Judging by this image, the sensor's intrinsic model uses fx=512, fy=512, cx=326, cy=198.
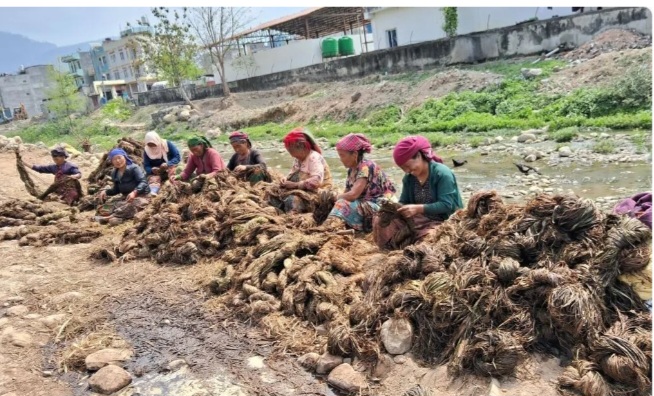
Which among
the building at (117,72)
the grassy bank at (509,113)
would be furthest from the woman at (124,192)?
the building at (117,72)

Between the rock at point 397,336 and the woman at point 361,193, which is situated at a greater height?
the woman at point 361,193

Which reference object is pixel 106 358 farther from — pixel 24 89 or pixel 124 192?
pixel 24 89

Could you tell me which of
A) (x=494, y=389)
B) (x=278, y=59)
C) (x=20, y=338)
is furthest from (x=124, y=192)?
(x=278, y=59)

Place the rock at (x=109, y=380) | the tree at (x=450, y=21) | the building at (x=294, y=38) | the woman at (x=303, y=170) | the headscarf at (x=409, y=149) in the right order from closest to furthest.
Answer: the rock at (x=109, y=380) < the headscarf at (x=409, y=149) < the woman at (x=303, y=170) < the tree at (x=450, y=21) < the building at (x=294, y=38)

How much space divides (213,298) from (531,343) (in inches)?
102

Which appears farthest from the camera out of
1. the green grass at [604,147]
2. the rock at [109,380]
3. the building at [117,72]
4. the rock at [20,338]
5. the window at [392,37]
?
the building at [117,72]

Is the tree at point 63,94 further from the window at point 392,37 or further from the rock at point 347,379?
the rock at point 347,379

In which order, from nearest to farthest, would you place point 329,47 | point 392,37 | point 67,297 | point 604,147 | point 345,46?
point 67,297, point 604,147, point 392,37, point 329,47, point 345,46

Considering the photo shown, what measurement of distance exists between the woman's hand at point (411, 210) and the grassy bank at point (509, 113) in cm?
834

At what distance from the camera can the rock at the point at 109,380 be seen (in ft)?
10.4

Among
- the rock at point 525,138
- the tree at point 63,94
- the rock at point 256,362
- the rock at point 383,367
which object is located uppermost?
the tree at point 63,94

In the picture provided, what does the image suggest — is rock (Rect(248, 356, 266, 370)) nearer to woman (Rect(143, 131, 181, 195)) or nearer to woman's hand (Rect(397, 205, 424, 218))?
woman's hand (Rect(397, 205, 424, 218))

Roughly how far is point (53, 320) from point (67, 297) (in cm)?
44

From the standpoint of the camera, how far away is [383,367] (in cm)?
302
